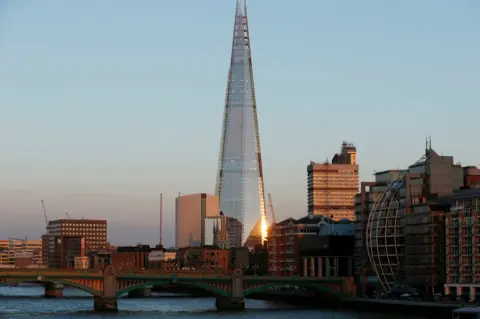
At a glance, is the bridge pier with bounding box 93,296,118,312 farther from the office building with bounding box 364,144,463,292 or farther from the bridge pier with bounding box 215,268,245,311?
the office building with bounding box 364,144,463,292

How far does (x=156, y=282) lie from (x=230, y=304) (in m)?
9.40

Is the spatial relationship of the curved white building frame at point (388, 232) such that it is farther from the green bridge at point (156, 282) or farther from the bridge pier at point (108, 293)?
the bridge pier at point (108, 293)

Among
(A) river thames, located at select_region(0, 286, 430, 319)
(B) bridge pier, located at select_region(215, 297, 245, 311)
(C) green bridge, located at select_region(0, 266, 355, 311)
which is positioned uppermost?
(C) green bridge, located at select_region(0, 266, 355, 311)

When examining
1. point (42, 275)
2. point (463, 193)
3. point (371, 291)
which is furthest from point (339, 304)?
point (42, 275)

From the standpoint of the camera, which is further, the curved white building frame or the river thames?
the curved white building frame

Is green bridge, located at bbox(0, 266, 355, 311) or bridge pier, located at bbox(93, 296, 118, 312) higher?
green bridge, located at bbox(0, 266, 355, 311)

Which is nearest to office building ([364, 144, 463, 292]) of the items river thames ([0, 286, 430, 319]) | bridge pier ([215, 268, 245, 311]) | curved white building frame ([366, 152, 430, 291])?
curved white building frame ([366, 152, 430, 291])

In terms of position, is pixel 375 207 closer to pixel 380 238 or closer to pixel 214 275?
pixel 380 238

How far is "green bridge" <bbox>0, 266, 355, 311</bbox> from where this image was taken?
136 metres

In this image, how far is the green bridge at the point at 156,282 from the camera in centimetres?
13650

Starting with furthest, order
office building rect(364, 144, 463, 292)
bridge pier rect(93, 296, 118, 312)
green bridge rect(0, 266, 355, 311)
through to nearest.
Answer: office building rect(364, 144, 463, 292), bridge pier rect(93, 296, 118, 312), green bridge rect(0, 266, 355, 311)

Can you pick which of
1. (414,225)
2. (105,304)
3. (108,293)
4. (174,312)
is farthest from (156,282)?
(414,225)

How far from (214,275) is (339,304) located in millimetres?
16346

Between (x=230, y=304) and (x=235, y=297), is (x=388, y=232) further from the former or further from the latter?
(x=230, y=304)
